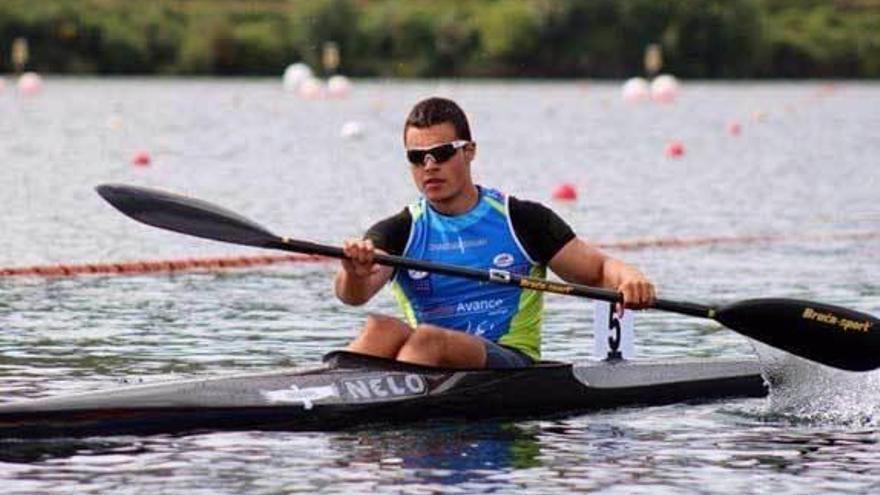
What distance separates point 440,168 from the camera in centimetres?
1330

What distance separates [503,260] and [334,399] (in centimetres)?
113

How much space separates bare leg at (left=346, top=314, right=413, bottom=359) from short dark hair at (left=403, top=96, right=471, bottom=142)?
933 mm

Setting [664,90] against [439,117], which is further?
[664,90]

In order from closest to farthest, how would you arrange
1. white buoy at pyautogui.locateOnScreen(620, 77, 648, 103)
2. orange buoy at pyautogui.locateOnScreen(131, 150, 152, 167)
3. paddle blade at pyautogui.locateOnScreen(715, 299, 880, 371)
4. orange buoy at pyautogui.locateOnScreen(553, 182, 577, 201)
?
1. paddle blade at pyautogui.locateOnScreen(715, 299, 880, 371)
2. orange buoy at pyautogui.locateOnScreen(553, 182, 577, 201)
3. orange buoy at pyautogui.locateOnScreen(131, 150, 152, 167)
4. white buoy at pyautogui.locateOnScreen(620, 77, 648, 103)

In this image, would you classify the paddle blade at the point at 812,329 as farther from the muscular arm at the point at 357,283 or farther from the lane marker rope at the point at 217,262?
the lane marker rope at the point at 217,262

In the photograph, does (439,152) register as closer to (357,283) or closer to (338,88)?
(357,283)

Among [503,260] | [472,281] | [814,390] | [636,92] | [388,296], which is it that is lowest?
[814,390]

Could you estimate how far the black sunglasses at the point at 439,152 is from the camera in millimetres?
13234

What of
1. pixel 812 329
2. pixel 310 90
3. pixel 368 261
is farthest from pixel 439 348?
pixel 310 90

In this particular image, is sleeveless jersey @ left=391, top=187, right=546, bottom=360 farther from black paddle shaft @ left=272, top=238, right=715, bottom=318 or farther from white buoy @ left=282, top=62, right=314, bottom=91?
white buoy @ left=282, top=62, right=314, bottom=91

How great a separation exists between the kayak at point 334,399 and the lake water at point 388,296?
0.08 metres

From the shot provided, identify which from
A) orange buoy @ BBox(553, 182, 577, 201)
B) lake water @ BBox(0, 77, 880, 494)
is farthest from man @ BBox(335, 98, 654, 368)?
orange buoy @ BBox(553, 182, 577, 201)

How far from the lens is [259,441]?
42.3ft

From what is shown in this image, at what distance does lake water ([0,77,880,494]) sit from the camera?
1222 centimetres
